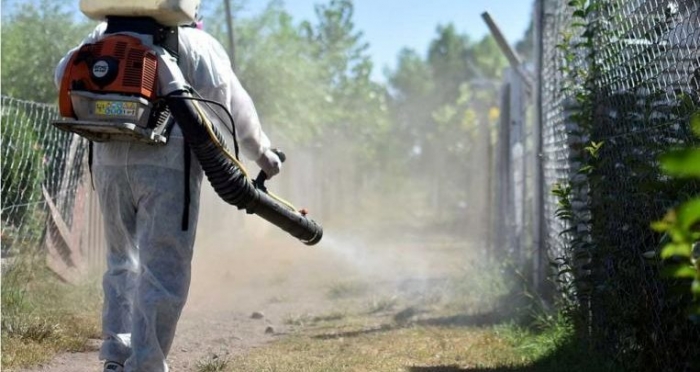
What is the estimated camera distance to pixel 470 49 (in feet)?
214

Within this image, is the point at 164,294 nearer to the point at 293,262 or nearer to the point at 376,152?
the point at 293,262

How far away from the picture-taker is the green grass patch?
197 inches

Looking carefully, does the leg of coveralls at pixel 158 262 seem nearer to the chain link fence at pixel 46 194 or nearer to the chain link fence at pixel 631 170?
the chain link fence at pixel 631 170

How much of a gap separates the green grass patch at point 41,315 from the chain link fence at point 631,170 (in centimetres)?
271

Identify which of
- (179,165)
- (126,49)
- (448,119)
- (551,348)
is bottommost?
(551,348)

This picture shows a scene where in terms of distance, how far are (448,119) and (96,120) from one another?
128 feet

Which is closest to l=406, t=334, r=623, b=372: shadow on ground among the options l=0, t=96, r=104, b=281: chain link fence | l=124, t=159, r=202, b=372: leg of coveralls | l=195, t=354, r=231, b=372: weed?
l=195, t=354, r=231, b=372: weed

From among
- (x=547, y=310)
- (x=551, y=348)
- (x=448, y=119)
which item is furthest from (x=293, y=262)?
(x=448, y=119)

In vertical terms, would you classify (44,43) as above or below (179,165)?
above

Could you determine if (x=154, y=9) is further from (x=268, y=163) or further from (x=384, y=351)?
(x=384, y=351)

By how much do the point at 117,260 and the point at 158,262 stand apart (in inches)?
14.5

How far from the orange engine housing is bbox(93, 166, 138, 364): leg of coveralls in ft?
1.23

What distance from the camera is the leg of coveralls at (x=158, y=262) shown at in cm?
397

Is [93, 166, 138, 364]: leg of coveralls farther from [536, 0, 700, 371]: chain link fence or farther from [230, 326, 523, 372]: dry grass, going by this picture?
[536, 0, 700, 371]: chain link fence
